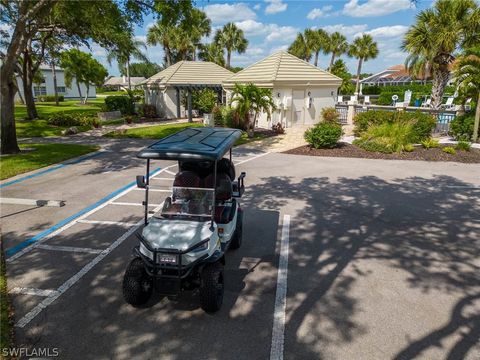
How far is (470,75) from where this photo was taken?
1600 centimetres

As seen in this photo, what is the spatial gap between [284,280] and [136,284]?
2.40 meters

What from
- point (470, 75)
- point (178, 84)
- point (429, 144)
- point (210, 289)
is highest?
point (470, 75)

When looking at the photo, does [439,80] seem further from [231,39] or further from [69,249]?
[231,39]

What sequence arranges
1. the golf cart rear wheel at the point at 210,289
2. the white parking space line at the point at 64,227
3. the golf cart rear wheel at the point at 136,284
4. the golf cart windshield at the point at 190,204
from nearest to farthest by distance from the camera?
1. the golf cart rear wheel at the point at 210,289
2. the golf cart rear wheel at the point at 136,284
3. the golf cart windshield at the point at 190,204
4. the white parking space line at the point at 64,227

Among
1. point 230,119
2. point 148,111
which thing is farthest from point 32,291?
point 148,111

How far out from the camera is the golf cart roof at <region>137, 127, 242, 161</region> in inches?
186

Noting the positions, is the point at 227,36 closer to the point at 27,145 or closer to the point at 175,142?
the point at 27,145

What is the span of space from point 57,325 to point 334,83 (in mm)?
23484

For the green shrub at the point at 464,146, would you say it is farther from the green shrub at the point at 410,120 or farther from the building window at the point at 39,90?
the building window at the point at 39,90

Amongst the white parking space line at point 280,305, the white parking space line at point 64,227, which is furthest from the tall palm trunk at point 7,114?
the white parking space line at point 280,305

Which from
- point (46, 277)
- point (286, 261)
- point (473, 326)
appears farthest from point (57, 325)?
point (473, 326)

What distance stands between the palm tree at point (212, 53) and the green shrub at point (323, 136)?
109 feet

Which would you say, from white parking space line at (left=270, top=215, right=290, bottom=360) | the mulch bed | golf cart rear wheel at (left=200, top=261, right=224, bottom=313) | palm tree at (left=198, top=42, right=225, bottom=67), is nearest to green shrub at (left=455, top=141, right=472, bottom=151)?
the mulch bed

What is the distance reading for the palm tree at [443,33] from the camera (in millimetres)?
20703
